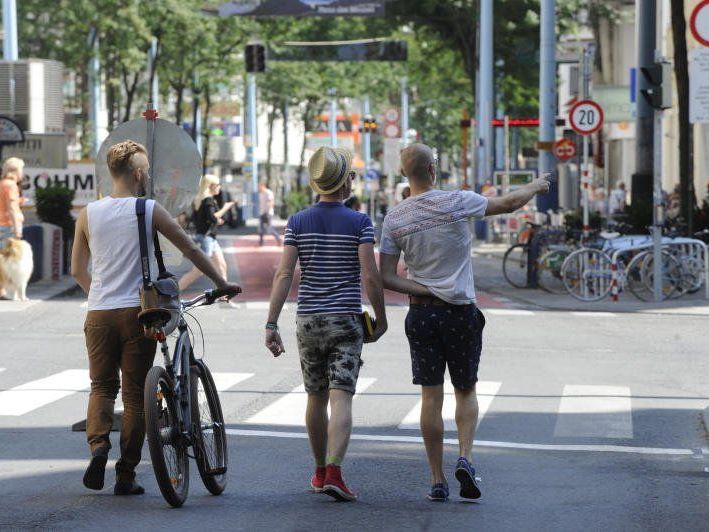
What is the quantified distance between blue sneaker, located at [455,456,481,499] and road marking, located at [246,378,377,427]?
10.0 feet

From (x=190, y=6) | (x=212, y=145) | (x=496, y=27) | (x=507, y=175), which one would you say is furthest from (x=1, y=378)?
(x=212, y=145)

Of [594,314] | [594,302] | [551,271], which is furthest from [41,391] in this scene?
[551,271]

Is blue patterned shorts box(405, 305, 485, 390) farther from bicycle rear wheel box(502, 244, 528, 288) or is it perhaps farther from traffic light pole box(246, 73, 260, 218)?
traffic light pole box(246, 73, 260, 218)

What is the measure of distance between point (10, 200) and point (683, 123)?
10.4 m

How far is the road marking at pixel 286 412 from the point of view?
36.8 feet

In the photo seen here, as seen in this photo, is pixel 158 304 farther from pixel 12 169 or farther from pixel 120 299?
pixel 12 169

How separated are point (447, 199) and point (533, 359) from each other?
7.88m

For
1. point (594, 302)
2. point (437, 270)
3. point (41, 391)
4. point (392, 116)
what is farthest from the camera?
point (392, 116)

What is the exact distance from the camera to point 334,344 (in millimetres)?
7961

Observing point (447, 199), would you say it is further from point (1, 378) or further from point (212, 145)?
point (212, 145)

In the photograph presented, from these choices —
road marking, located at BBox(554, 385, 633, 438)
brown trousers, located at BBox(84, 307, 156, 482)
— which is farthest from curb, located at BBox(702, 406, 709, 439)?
brown trousers, located at BBox(84, 307, 156, 482)

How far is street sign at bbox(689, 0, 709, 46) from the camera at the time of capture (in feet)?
49.6

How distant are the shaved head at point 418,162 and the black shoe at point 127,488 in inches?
76.5

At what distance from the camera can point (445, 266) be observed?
8039 millimetres
